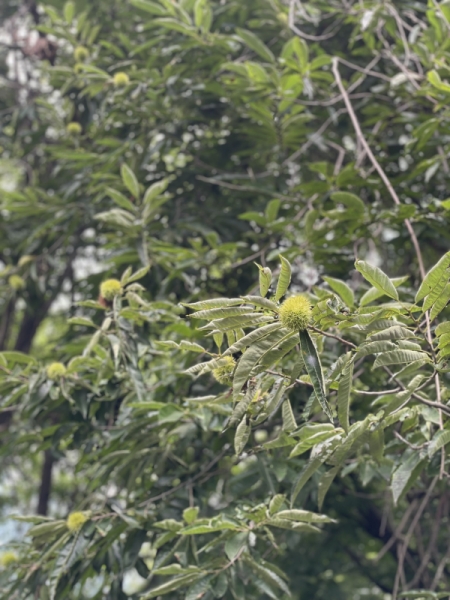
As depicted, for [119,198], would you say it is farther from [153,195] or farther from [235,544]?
[235,544]

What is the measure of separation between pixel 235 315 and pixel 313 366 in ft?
0.51

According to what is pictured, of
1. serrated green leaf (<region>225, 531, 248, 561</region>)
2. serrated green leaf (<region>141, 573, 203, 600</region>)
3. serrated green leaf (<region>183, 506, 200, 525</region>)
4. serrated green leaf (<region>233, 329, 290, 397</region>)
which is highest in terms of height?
serrated green leaf (<region>233, 329, 290, 397</region>)

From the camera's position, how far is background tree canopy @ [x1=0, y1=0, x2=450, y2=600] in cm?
131

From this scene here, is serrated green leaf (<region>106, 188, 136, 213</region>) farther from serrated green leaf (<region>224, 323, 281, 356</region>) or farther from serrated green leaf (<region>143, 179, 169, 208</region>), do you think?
serrated green leaf (<region>224, 323, 281, 356</region>)

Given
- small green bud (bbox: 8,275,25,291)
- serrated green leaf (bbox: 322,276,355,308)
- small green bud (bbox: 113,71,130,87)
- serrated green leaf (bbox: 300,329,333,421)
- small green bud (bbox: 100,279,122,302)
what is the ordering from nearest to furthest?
1. serrated green leaf (bbox: 300,329,333,421)
2. serrated green leaf (bbox: 322,276,355,308)
3. small green bud (bbox: 100,279,122,302)
4. small green bud (bbox: 113,71,130,87)
5. small green bud (bbox: 8,275,25,291)

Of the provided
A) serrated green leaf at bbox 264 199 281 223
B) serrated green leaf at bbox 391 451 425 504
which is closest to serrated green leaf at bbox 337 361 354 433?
serrated green leaf at bbox 391 451 425 504

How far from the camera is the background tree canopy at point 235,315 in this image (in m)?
1.31

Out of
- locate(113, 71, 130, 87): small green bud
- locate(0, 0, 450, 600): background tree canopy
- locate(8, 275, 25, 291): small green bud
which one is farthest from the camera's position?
locate(8, 275, 25, 291): small green bud

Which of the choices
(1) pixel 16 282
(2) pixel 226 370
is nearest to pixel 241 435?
(2) pixel 226 370

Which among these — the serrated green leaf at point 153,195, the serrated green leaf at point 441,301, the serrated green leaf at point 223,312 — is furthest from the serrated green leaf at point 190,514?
the serrated green leaf at point 153,195

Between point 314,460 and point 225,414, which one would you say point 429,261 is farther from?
point 314,460

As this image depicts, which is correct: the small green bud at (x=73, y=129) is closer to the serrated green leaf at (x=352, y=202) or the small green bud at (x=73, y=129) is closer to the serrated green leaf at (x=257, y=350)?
the serrated green leaf at (x=352, y=202)

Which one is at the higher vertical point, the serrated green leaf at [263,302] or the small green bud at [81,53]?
the small green bud at [81,53]

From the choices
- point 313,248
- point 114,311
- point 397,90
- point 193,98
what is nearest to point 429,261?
point 397,90
